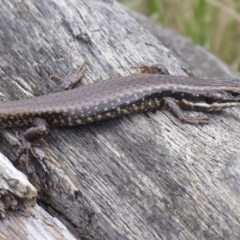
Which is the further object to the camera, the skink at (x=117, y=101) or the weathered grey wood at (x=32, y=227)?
the skink at (x=117, y=101)

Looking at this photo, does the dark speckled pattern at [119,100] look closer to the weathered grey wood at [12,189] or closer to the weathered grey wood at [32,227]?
the weathered grey wood at [12,189]

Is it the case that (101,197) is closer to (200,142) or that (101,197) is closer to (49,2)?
(200,142)

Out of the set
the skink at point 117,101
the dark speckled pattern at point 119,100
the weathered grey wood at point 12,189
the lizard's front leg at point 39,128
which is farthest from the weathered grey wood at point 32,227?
the dark speckled pattern at point 119,100

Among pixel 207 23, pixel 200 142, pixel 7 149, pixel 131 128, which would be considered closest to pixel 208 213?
pixel 200 142

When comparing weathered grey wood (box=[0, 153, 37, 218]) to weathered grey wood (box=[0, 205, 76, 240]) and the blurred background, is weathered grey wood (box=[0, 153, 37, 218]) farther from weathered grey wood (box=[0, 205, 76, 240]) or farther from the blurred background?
the blurred background

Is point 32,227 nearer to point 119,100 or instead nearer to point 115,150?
point 115,150

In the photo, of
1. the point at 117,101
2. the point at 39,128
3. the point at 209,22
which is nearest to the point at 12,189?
the point at 39,128
